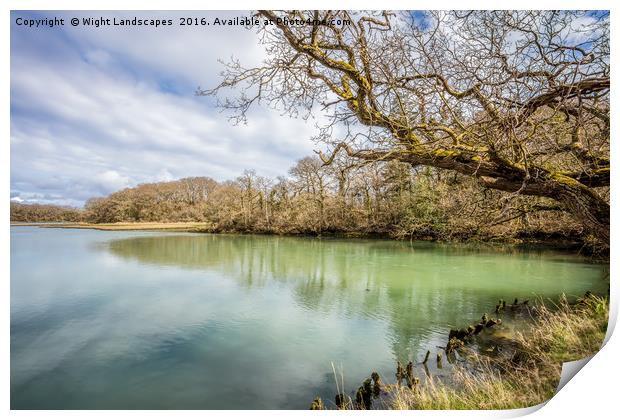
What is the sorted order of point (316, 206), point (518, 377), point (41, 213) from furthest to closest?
point (316, 206) < point (41, 213) < point (518, 377)

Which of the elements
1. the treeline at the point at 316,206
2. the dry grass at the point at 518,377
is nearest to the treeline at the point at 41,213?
the treeline at the point at 316,206

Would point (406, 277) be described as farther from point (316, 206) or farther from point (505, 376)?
point (316, 206)

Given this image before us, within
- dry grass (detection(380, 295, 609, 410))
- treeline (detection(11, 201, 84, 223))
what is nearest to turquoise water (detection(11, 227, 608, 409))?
treeline (detection(11, 201, 84, 223))

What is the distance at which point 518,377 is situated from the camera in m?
2.86

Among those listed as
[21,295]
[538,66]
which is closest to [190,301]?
[21,295]

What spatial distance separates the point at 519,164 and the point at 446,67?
3.51ft

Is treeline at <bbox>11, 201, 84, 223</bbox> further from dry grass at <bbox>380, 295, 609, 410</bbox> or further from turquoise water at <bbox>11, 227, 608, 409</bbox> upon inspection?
dry grass at <bbox>380, 295, 609, 410</bbox>

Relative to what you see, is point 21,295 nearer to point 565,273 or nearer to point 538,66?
point 538,66

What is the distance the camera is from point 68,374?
3.25 m

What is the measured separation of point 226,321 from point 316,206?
14.9 metres

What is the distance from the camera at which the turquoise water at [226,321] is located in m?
3.06

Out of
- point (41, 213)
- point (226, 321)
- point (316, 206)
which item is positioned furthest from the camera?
point (316, 206)

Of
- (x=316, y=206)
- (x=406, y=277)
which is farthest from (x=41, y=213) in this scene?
(x=316, y=206)

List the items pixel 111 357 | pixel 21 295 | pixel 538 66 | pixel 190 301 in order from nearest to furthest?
pixel 538 66 → pixel 111 357 → pixel 21 295 → pixel 190 301
